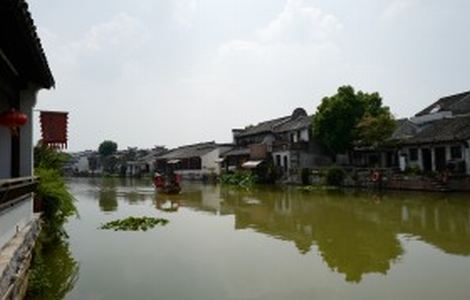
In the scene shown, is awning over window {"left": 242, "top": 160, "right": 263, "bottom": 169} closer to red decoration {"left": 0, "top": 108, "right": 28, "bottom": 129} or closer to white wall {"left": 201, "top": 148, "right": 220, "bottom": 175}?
white wall {"left": 201, "top": 148, "right": 220, "bottom": 175}

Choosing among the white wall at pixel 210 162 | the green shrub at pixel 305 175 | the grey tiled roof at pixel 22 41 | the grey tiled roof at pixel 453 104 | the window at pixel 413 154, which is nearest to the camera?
the grey tiled roof at pixel 22 41

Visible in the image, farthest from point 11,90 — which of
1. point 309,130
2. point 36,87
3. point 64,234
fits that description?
point 309,130

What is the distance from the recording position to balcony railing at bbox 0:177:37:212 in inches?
279

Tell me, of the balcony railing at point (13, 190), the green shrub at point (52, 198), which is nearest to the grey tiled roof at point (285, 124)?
the green shrub at point (52, 198)

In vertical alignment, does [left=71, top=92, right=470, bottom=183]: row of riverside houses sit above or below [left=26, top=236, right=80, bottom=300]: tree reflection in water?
above

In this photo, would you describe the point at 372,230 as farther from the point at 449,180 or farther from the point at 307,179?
the point at 307,179

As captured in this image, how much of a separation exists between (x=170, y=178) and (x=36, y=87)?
2770 centimetres

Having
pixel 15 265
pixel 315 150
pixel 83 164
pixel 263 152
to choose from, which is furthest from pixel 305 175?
pixel 83 164

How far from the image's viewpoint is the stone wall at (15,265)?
6391 mm

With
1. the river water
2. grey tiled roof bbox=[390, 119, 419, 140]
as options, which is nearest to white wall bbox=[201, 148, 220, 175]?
grey tiled roof bbox=[390, 119, 419, 140]

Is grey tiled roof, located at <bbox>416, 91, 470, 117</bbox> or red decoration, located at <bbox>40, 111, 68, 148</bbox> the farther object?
grey tiled roof, located at <bbox>416, 91, 470, 117</bbox>

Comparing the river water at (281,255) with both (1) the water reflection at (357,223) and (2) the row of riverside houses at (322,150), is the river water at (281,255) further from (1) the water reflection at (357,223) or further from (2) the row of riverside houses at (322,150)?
(2) the row of riverside houses at (322,150)

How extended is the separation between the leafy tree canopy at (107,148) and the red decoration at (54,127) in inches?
3611

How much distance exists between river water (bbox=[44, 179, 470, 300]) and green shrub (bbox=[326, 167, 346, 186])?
13430mm
